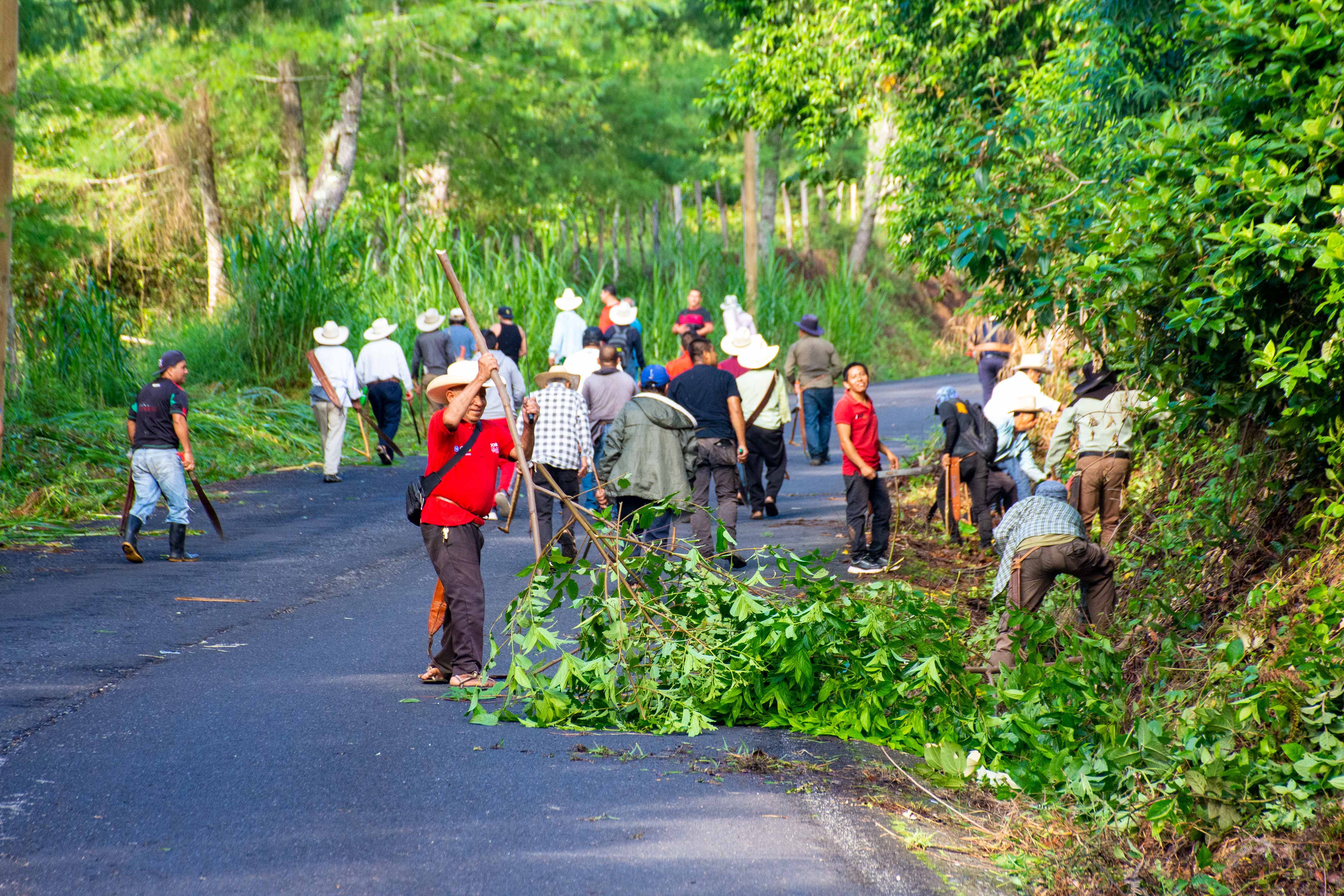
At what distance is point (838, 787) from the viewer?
18.9ft

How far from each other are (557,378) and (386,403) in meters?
6.38

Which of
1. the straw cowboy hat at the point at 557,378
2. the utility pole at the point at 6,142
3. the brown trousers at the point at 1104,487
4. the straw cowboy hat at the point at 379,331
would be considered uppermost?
the utility pole at the point at 6,142

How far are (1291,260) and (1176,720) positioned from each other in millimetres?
2088

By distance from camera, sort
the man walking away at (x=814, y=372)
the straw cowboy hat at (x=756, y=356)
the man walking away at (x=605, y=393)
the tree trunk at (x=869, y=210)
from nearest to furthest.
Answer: the man walking away at (x=605, y=393)
the straw cowboy hat at (x=756, y=356)
the man walking away at (x=814, y=372)
the tree trunk at (x=869, y=210)

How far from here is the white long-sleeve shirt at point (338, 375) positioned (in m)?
15.2

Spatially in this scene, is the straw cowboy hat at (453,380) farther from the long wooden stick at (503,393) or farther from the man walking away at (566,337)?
the man walking away at (566,337)

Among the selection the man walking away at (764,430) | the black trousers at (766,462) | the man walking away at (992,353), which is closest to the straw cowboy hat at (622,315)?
the man walking away at (764,430)

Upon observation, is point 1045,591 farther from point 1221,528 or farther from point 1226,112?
point 1226,112

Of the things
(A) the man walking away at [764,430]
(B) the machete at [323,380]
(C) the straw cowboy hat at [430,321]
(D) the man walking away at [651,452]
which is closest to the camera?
(D) the man walking away at [651,452]

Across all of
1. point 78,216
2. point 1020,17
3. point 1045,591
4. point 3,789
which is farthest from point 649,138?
point 3,789

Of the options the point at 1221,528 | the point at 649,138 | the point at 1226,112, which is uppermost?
the point at 649,138

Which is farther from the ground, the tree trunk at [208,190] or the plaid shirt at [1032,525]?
the tree trunk at [208,190]

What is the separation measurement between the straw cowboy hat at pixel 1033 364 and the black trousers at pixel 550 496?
4142mm

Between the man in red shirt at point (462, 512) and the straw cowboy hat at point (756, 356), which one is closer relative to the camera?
the man in red shirt at point (462, 512)
